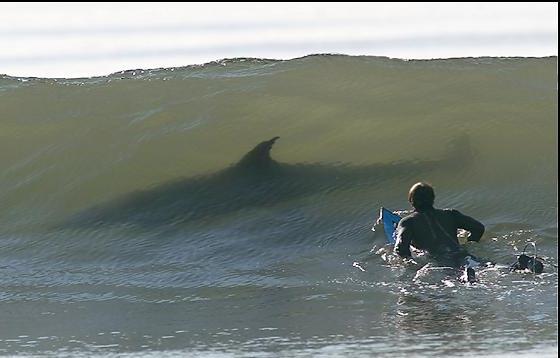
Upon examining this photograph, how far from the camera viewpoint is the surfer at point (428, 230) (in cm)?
1012

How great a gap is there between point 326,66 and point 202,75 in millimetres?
1696

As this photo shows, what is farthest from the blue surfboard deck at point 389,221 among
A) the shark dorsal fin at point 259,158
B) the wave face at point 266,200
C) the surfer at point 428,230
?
the shark dorsal fin at point 259,158

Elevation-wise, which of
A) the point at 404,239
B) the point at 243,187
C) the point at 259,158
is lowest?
the point at 404,239

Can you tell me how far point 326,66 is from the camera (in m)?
16.7

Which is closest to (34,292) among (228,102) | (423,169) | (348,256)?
(348,256)

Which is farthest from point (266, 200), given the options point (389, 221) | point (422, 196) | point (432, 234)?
point (432, 234)

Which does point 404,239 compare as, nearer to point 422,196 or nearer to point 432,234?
point 432,234

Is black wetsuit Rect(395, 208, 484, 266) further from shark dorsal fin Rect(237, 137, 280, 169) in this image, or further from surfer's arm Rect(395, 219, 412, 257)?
shark dorsal fin Rect(237, 137, 280, 169)

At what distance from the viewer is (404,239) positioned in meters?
10.2

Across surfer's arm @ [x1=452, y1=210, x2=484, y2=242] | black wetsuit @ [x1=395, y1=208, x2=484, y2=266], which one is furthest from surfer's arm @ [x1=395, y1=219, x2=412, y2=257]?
surfer's arm @ [x1=452, y1=210, x2=484, y2=242]

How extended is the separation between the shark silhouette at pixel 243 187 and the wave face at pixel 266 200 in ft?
0.09

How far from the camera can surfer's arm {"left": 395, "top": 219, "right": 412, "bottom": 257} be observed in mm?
10188

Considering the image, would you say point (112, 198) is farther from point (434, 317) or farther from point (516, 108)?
point (434, 317)

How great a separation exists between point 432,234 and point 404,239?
0.23m
